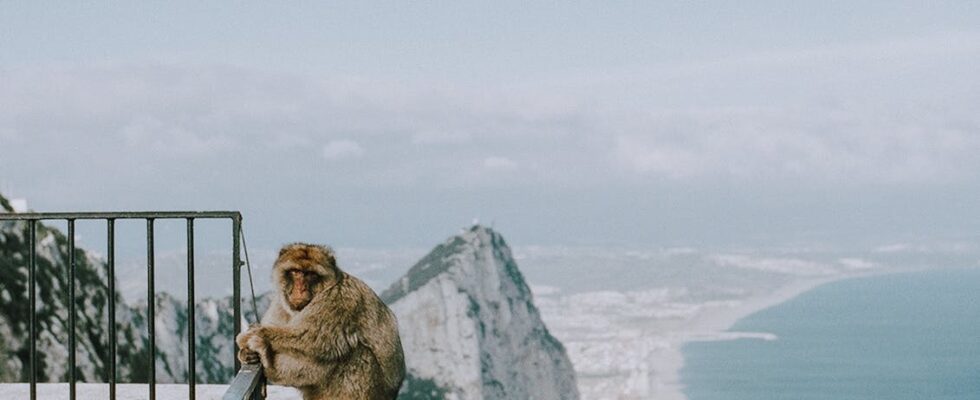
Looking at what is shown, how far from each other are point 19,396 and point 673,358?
34234 mm

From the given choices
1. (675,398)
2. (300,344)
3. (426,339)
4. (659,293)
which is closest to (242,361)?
(300,344)

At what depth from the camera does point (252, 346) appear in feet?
14.6

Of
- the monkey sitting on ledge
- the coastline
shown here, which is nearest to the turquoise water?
the coastline

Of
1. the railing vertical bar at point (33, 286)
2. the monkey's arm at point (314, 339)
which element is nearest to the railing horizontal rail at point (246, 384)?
the monkey's arm at point (314, 339)

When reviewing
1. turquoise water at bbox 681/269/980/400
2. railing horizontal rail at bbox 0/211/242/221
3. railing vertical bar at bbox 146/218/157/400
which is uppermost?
railing horizontal rail at bbox 0/211/242/221

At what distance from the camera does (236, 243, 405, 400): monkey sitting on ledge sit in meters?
4.55

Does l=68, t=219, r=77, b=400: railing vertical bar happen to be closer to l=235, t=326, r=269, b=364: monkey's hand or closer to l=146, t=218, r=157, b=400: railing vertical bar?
l=146, t=218, r=157, b=400: railing vertical bar

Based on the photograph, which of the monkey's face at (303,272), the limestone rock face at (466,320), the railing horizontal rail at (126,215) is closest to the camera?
the railing horizontal rail at (126,215)

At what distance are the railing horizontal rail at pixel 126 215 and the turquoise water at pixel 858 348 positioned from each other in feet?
97.6

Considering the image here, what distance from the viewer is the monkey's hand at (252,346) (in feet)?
14.6

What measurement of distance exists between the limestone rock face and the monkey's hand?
1806cm

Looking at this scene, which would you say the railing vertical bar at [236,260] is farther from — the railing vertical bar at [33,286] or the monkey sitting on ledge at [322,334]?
the railing vertical bar at [33,286]

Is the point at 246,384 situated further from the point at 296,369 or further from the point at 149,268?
the point at 149,268

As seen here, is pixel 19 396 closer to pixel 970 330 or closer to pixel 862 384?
pixel 862 384
